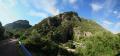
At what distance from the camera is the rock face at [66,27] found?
13125 cm

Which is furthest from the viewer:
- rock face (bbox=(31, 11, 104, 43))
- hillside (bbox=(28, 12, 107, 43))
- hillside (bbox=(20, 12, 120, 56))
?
rock face (bbox=(31, 11, 104, 43))

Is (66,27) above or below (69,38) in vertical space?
above

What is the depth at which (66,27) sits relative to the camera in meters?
144

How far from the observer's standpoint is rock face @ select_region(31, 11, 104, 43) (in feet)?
431

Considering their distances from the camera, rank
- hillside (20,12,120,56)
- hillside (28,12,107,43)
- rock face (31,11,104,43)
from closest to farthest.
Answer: hillside (20,12,120,56) → hillside (28,12,107,43) → rock face (31,11,104,43)

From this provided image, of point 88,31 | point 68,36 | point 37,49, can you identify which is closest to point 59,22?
point 68,36

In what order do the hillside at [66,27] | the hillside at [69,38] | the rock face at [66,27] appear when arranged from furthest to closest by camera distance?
the rock face at [66,27] < the hillside at [66,27] < the hillside at [69,38]

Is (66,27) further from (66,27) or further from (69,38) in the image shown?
(69,38)

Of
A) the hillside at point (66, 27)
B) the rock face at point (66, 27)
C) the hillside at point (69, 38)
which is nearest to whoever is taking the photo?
the hillside at point (69, 38)

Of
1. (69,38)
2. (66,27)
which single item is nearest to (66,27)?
(66,27)

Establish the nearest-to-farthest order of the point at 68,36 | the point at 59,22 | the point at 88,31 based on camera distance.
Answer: the point at 88,31, the point at 68,36, the point at 59,22

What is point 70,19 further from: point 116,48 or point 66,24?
point 116,48

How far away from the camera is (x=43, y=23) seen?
147 meters

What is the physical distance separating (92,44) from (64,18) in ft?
347
